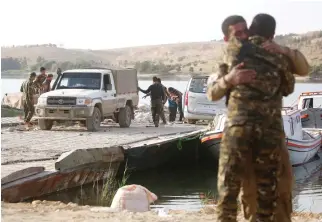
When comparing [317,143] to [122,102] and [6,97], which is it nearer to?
[122,102]

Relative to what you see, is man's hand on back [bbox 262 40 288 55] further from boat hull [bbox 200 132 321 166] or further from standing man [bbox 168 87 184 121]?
standing man [bbox 168 87 184 121]

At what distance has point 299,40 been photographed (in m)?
73.9

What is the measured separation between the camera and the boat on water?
17.7 metres

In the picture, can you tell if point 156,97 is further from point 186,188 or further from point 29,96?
point 186,188

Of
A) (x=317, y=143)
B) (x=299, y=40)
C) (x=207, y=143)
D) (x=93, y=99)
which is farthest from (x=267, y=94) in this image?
(x=299, y=40)

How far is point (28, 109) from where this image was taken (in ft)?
68.7

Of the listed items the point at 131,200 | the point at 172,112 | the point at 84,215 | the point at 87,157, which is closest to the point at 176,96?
the point at 172,112

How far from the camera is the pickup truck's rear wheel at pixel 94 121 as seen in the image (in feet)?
66.3

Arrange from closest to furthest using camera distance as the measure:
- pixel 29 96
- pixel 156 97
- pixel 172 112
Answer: pixel 29 96 → pixel 156 97 → pixel 172 112

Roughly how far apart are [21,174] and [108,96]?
1047 centimetres

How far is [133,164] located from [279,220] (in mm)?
10029

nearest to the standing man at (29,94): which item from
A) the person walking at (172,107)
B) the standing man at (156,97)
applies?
the standing man at (156,97)

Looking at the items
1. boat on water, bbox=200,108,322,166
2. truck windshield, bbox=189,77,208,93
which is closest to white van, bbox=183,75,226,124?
truck windshield, bbox=189,77,208,93

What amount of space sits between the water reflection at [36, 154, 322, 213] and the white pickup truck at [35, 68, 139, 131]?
3528 mm
